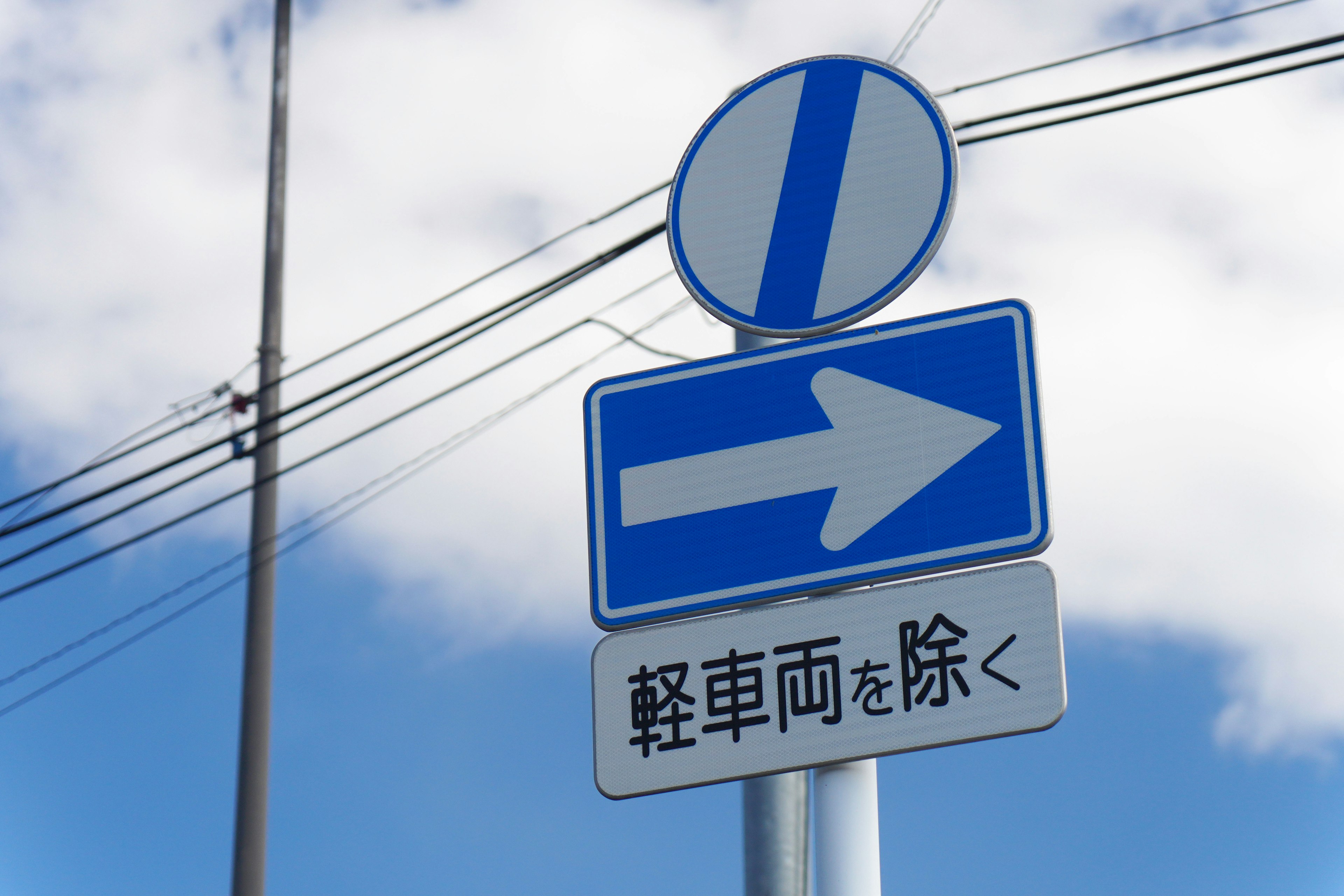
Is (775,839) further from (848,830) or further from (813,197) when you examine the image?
(813,197)

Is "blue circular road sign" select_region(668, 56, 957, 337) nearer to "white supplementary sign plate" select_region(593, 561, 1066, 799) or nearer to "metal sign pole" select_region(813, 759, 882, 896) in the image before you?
"white supplementary sign plate" select_region(593, 561, 1066, 799)

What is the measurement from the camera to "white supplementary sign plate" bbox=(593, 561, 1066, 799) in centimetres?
178

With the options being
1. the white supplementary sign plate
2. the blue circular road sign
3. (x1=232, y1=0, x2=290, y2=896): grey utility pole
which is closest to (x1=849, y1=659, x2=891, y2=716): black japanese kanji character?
the white supplementary sign plate

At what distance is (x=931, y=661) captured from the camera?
5.98 feet

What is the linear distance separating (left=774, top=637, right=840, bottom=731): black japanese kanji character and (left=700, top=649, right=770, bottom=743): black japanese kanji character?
27 millimetres

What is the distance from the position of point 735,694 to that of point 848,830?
225 millimetres

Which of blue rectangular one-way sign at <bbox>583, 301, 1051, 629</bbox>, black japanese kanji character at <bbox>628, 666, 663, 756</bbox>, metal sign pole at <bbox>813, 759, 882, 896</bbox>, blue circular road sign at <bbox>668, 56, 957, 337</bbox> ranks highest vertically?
blue circular road sign at <bbox>668, 56, 957, 337</bbox>

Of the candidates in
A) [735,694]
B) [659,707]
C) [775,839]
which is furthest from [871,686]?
Result: [775,839]

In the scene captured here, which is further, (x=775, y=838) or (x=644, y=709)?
(x=775, y=838)

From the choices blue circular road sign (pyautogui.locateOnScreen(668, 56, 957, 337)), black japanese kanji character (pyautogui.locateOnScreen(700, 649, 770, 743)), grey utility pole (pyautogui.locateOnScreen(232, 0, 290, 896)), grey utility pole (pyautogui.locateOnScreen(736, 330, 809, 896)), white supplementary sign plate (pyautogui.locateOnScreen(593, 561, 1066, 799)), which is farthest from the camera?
grey utility pole (pyautogui.locateOnScreen(232, 0, 290, 896))

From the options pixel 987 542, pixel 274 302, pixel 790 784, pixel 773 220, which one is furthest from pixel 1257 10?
pixel 274 302

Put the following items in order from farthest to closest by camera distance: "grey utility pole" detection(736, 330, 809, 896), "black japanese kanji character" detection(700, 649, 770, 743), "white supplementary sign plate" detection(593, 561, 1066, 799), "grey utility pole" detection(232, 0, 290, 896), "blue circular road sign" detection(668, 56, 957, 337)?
"grey utility pole" detection(232, 0, 290, 896) → "grey utility pole" detection(736, 330, 809, 896) → "blue circular road sign" detection(668, 56, 957, 337) → "black japanese kanji character" detection(700, 649, 770, 743) → "white supplementary sign plate" detection(593, 561, 1066, 799)

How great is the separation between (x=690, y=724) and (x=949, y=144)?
3.11ft

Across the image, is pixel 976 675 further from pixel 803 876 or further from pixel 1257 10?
pixel 1257 10
